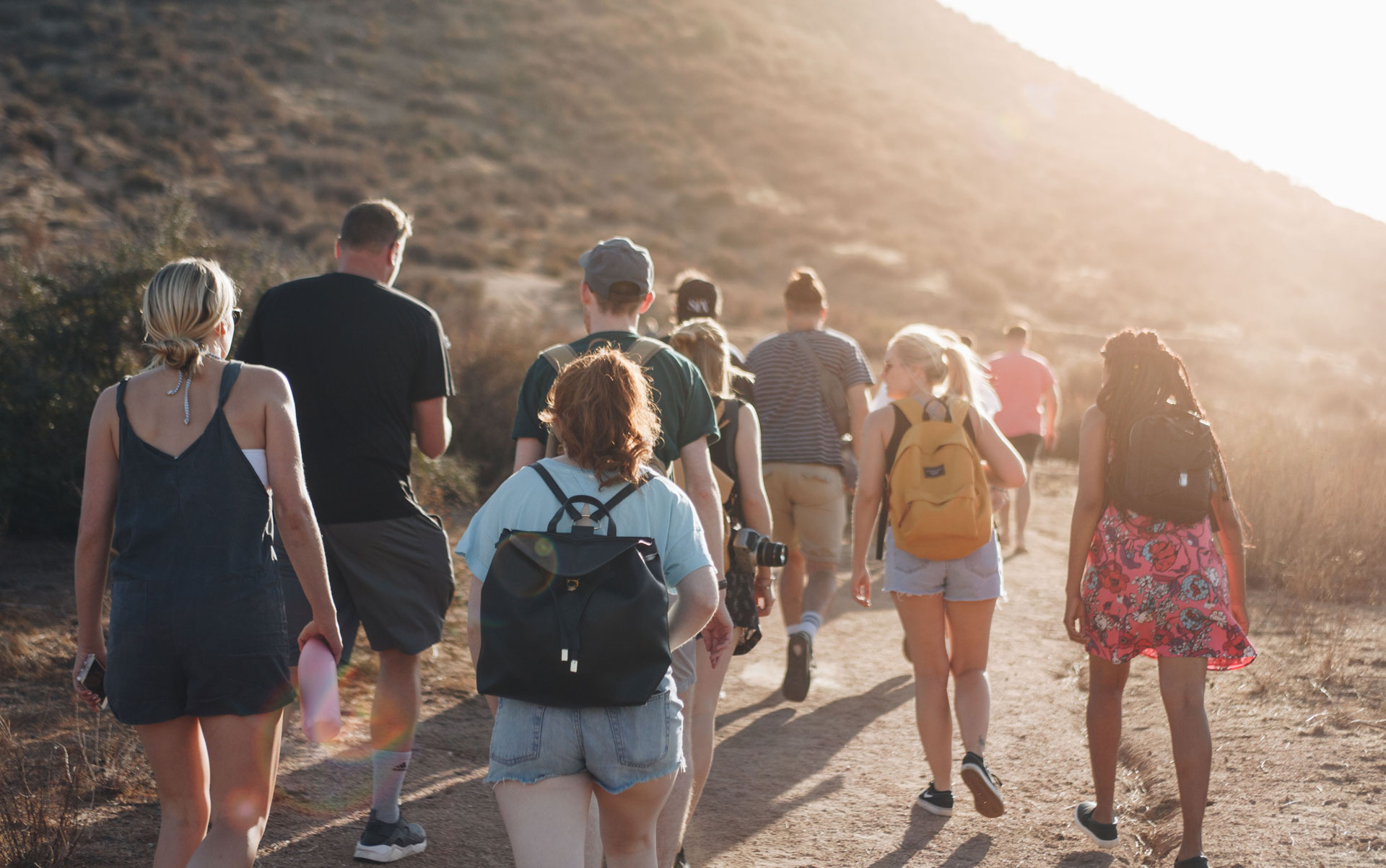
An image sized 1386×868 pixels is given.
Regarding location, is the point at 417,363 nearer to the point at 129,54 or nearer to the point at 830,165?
the point at 129,54

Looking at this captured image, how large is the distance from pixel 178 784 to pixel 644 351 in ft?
5.38

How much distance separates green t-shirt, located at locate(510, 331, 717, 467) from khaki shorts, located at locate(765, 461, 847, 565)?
258 centimetres

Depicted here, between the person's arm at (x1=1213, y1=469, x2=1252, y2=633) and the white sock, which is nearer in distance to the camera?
the person's arm at (x1=1213, y1=469, x2=1252, y2=633)

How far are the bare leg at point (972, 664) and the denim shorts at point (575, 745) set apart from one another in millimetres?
2144

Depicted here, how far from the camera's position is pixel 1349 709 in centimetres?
511

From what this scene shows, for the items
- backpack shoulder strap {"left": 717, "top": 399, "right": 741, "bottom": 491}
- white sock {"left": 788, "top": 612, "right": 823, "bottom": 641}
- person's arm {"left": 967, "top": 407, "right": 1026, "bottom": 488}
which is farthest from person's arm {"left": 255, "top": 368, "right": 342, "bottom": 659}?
white sock {"left": 788, "top": 612, "right": 823, "bottom": 641}

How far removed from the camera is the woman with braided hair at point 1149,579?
11.9ft

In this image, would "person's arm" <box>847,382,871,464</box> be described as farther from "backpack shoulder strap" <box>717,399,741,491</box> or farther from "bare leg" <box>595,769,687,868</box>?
"bare leg" <box>595,769,687,868</box>

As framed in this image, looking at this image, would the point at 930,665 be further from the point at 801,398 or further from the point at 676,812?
the point at 801,398

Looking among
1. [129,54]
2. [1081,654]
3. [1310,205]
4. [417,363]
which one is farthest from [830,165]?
[417,363]

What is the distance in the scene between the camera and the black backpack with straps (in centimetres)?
222

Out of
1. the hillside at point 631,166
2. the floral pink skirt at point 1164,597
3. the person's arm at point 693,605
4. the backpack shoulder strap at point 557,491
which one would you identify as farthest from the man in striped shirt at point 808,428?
the hillside at point 631,166

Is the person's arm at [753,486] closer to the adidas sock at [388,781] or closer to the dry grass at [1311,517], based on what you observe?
the adidas sock at [388,781]

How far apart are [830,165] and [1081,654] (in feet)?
138
